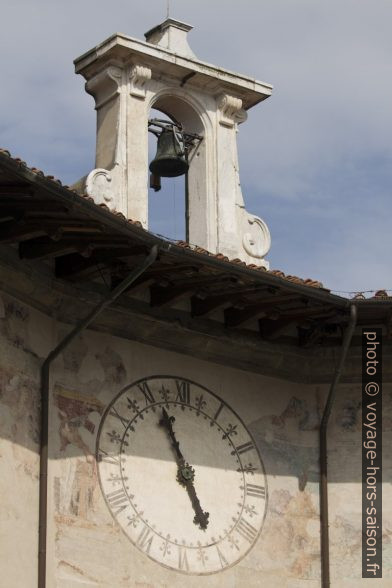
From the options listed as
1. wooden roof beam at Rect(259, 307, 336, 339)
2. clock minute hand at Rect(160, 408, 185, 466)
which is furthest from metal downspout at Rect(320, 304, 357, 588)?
clock minute hand at Rect(160, 408, 185, 466)

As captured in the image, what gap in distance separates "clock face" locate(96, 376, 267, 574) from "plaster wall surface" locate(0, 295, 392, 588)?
0.32ft

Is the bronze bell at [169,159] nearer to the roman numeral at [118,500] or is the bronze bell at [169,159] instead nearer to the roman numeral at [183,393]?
the roman numeral at [183,393]

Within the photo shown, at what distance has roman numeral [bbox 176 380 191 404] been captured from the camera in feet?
60.7

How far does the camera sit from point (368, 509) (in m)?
19.0

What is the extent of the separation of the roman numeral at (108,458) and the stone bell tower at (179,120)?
233cm

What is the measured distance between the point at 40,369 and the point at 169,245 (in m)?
1.44

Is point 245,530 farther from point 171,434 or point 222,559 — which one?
point 171,434

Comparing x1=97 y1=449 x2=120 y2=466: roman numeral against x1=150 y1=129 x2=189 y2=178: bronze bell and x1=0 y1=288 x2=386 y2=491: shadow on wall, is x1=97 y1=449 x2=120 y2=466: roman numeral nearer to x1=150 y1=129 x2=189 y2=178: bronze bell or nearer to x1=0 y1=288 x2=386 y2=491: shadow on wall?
x1=0 y1=288 x2=386 y2=491: shadow on wall

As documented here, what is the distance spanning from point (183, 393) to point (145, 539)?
56.9 inches

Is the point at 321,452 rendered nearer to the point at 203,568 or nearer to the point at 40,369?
the point at 203,568

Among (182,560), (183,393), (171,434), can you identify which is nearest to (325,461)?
(183,393)

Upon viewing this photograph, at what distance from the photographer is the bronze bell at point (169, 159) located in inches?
771

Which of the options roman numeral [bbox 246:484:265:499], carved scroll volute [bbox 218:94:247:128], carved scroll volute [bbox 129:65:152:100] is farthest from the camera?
carved scroll volute [bbox 218:94:247:128]

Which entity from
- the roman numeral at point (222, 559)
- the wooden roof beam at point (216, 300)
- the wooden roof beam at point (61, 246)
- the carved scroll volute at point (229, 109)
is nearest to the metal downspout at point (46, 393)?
the wooden roof beam at point (61, 246)
